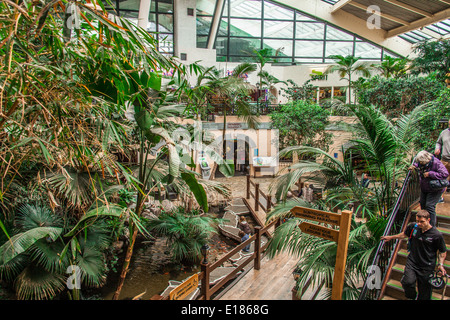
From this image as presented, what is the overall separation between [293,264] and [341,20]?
18499 mm

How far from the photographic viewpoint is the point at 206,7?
16.8 meters

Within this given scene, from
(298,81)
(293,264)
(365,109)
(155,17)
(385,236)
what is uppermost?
(155,17)

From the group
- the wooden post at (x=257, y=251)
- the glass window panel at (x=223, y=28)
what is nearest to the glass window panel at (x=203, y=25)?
the glass window panel at (x=223, y=28)

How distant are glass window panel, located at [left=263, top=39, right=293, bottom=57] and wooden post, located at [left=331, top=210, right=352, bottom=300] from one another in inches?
719

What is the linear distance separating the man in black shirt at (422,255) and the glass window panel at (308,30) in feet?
60.9

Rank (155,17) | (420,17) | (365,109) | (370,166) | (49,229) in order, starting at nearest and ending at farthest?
(49,229) < (365,109) < (370,166) < (420,17) < (155,17)

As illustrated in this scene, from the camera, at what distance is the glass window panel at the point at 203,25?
1716 centimetres

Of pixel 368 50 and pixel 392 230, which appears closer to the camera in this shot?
pixel 392 230

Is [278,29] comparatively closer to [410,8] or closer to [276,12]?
[276,12]

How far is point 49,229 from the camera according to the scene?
10.8ft

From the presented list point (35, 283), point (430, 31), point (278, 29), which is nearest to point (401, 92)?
point (35, 283)

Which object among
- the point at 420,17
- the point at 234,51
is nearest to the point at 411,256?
the point at 420,17

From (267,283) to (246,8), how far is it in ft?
59.3
